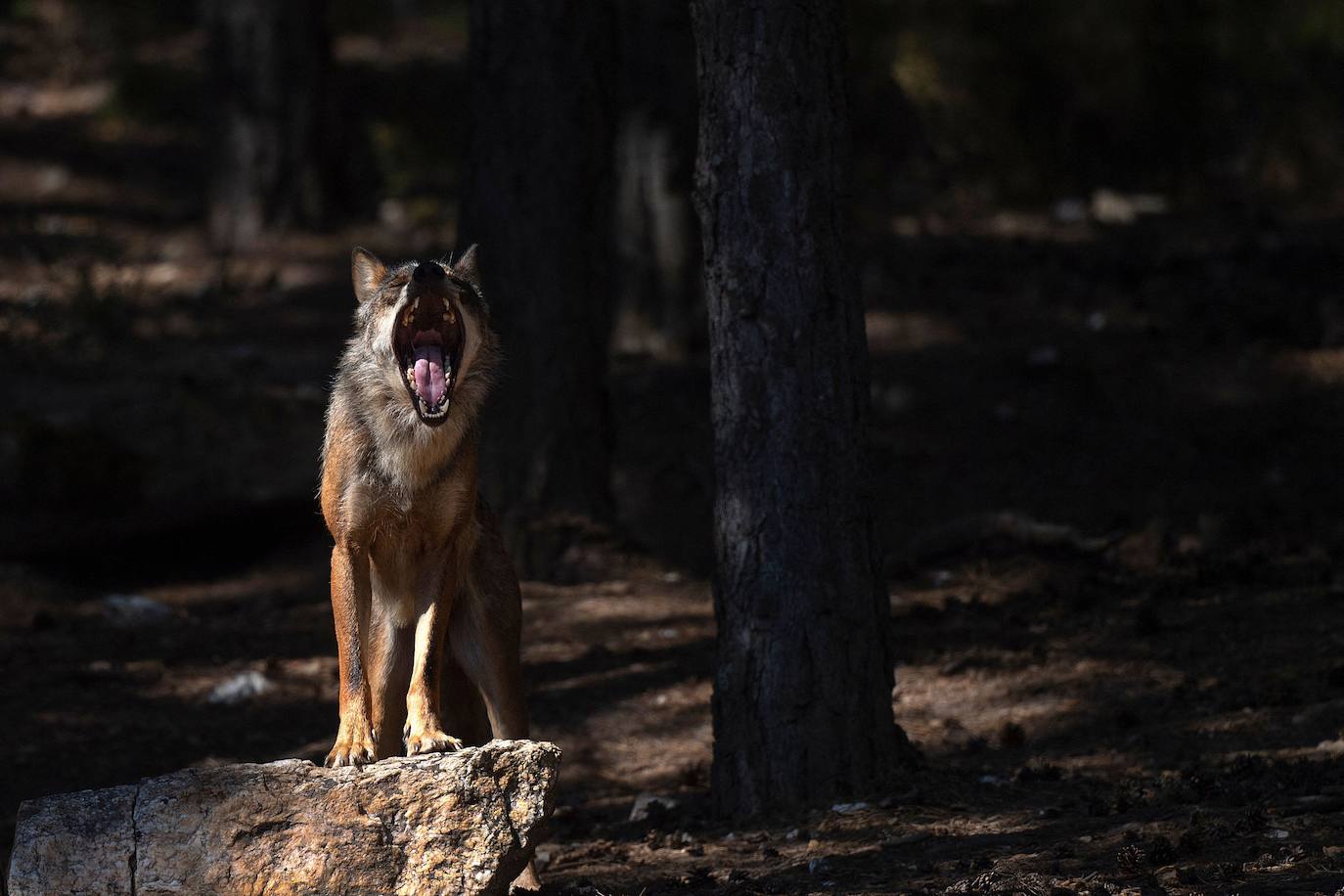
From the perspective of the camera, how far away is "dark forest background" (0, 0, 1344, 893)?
754 cm

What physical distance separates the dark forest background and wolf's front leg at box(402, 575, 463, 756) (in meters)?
1.09

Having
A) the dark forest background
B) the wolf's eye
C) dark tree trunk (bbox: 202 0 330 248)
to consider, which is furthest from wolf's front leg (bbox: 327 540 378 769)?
dark tree trunk (bbox: 202 0 330 248)

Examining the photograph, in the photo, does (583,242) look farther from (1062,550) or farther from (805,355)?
(805,355)

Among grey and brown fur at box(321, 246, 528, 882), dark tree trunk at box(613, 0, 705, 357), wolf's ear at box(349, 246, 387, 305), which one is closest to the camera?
grey and brown fur at box(321, 246, 528, 882)

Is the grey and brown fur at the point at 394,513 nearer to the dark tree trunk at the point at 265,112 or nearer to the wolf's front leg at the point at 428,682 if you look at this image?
the wolf's front leg at the point at 428,682

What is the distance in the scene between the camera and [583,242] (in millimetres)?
11305

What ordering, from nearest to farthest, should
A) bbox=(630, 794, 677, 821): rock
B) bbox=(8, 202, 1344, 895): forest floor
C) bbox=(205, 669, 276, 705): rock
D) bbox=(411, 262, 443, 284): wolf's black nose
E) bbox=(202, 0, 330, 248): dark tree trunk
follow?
bbox=(411, 262, 443, 284): wolf's black nose, bbox=(8, 202, 1344, 895): forest floor, bbox=(630, 794, 677, 821): rock, bbox=(205, 669, 276, 705): rock, bbox=(202, 0, 330, 248): dark tree trunk

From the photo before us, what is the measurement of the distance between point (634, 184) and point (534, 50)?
368cm

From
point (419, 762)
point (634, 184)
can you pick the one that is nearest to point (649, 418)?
point (634, 184)

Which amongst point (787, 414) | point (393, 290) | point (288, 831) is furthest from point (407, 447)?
point (787, 414)

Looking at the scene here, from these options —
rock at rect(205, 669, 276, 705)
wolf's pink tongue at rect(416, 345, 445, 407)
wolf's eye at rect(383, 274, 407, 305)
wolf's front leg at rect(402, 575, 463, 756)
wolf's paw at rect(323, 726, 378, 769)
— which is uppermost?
wolf's eye at rect(383, 274, 407, 305)

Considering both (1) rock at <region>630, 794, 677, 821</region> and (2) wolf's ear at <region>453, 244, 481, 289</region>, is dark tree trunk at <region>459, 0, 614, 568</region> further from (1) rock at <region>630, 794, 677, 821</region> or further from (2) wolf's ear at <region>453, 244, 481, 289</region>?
(2) wolf's ear at <region>453, 244, 481, 289</region>

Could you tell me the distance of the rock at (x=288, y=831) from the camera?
543 centimetres

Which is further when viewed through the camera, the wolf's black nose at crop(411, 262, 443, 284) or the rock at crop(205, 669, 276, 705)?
the rock at crop(205, 669, 276, 705)
